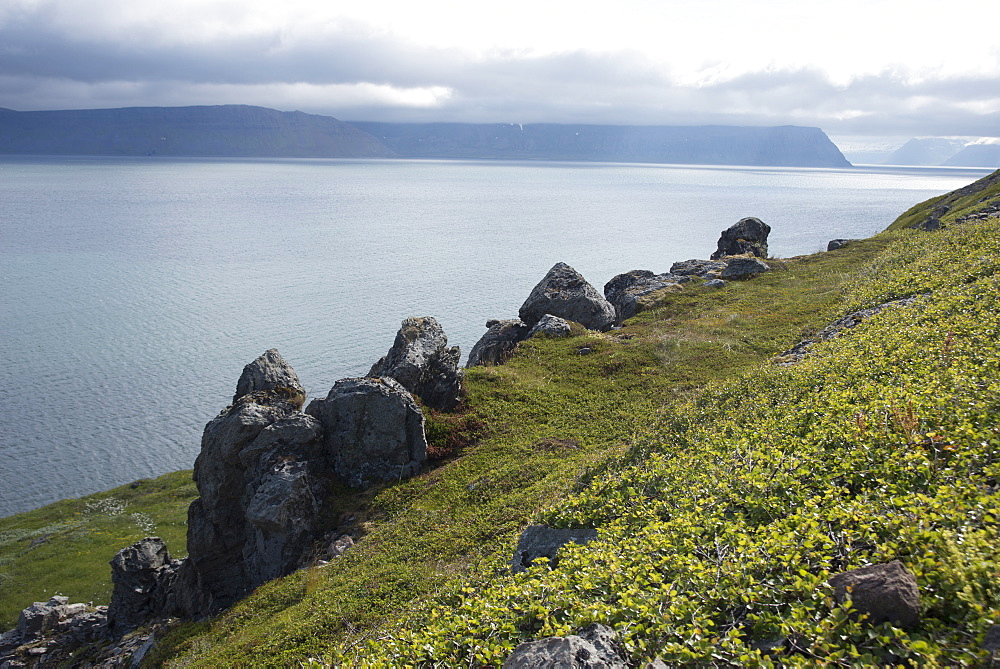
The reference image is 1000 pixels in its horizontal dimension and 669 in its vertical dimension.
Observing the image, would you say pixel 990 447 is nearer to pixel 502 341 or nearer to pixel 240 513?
pixel 240 513

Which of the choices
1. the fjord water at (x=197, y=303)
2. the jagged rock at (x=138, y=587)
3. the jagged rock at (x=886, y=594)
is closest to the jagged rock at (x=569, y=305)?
the fjord water at (x=197, y=303)

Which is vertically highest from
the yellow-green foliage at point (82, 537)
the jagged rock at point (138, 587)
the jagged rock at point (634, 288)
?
the jagged rock at point (634, 288)

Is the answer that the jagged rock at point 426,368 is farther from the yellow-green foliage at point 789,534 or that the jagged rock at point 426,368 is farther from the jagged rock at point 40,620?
the jagged rock at point 40,620

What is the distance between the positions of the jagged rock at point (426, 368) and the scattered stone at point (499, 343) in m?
6.67

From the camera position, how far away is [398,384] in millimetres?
30188

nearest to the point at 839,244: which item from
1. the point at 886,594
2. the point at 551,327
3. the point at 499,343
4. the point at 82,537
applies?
the point at 551,327

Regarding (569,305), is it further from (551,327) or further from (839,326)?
(839,326)

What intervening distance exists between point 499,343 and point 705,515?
103 ft

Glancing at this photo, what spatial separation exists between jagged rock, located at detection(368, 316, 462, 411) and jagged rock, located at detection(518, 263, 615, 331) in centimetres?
1629

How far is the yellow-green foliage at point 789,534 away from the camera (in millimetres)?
8188

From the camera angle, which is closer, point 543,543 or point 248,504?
point 543,543

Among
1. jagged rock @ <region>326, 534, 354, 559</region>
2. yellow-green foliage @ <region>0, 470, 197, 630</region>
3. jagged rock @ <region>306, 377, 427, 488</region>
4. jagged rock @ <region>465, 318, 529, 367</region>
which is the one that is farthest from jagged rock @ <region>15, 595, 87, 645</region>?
jagged rock @ <region>465, 318, 529, 367</region>

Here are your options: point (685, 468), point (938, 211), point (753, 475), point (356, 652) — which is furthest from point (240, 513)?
point (938, 211)

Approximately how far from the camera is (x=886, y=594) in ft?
26.5
